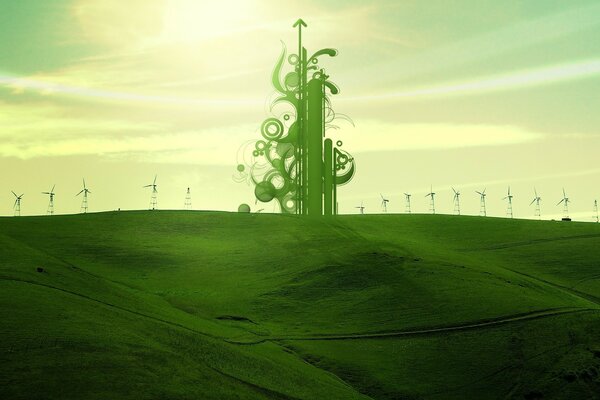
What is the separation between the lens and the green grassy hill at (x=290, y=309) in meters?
24.9

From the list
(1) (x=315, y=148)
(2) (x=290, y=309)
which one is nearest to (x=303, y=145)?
(1) (x=315, y=148)

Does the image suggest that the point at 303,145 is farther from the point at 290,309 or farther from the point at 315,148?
the point at 290,309

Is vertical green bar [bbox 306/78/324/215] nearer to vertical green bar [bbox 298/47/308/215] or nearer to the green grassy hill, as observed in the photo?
vertical green bar [bbox 298/47/308/215]

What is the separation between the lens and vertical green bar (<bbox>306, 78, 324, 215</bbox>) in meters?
72.2

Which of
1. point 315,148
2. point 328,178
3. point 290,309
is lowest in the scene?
point 290,309

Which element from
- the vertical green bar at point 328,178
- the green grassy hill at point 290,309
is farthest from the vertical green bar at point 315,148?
the green grassy hill at point 290,309

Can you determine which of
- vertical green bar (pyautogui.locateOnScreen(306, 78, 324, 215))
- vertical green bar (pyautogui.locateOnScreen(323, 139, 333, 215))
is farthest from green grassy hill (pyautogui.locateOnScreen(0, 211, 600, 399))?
vertical green bar (pyautogui.locateOnScreen(306, 78, 324, 215))

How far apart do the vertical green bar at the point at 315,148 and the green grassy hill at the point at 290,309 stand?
22.2 ft

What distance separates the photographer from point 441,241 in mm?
62875

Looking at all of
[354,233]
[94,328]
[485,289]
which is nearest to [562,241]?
[354,233]

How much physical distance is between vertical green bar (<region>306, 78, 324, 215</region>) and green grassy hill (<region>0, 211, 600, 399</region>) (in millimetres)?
6753

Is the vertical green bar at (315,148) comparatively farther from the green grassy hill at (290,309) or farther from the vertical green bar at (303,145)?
the green grassy hill at (290,309)

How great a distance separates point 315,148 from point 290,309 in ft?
105

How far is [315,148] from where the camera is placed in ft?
238
